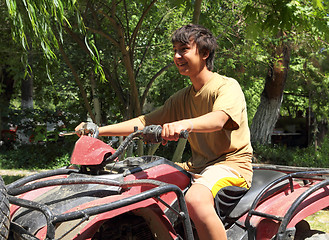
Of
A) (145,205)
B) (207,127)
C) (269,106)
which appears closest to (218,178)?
(207,127)

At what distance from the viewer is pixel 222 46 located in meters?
8.70

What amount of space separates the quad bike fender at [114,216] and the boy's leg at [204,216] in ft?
0.55

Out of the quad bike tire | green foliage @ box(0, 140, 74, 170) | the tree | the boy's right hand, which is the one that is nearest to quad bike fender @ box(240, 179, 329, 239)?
the boy's right hand

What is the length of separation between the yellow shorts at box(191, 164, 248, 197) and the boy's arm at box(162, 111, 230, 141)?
0.28 m

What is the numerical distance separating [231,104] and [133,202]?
974 millimetres

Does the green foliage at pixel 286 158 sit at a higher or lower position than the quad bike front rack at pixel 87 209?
lower

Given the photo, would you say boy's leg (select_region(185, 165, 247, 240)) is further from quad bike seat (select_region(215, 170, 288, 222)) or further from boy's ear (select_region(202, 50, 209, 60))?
boy's ear (select_region(202, 50, 209, 60))

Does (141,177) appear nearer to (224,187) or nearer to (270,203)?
(224,187)

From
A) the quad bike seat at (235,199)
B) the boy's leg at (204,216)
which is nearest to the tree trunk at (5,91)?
the quad bike seat at (235,199)

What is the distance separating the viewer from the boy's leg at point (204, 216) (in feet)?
→ 7.23

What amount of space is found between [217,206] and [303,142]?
13.4 m

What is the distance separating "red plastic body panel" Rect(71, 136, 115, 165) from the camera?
88.0 inches

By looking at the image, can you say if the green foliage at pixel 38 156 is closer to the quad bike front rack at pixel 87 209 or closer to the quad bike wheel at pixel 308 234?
the quad bike wheel at pixel 308 234

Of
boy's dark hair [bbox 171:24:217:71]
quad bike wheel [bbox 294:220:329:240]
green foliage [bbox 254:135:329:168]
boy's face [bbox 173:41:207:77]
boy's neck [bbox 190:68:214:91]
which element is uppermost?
boy's dark hair [bbox 171:24:217:71]
